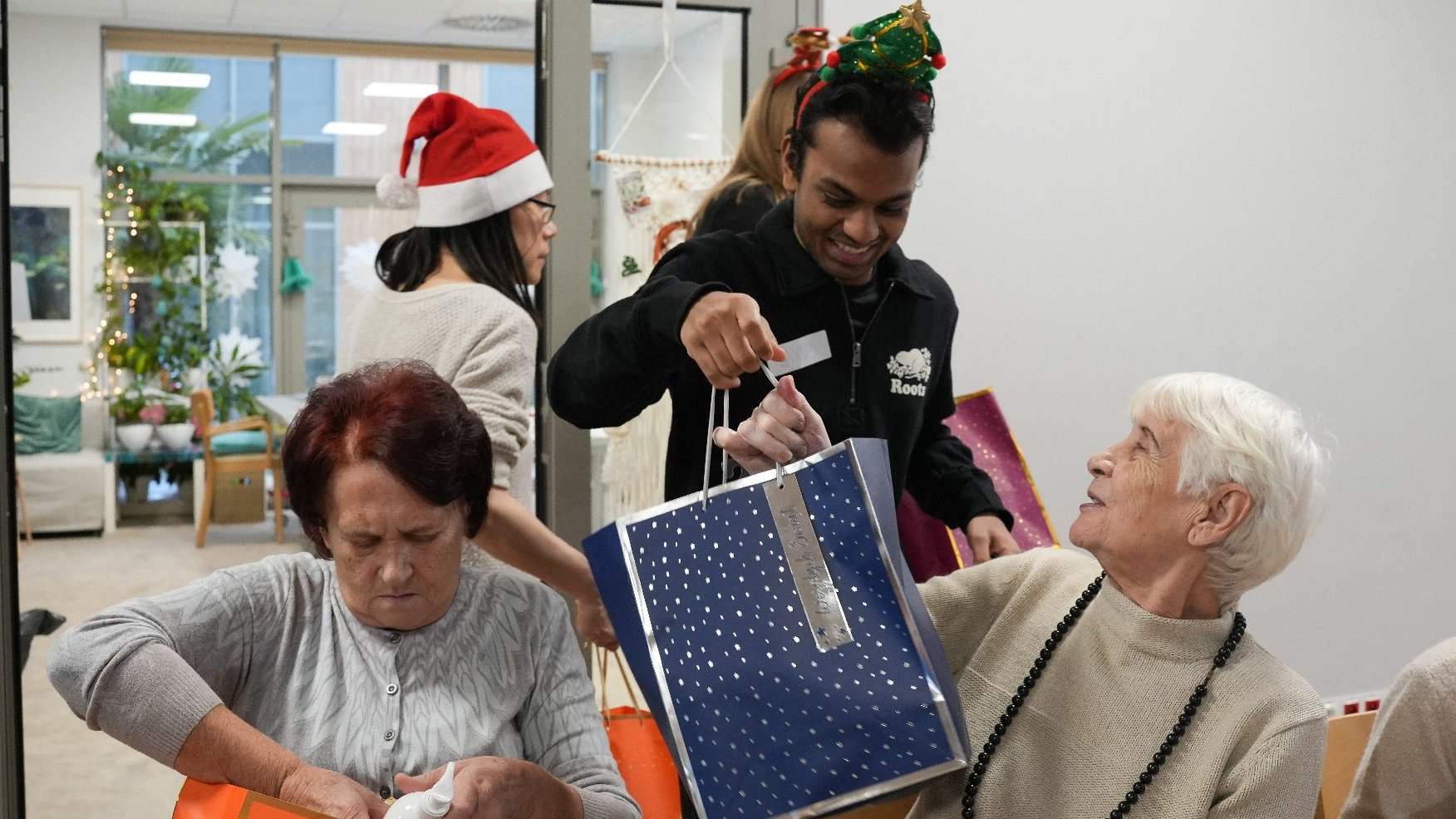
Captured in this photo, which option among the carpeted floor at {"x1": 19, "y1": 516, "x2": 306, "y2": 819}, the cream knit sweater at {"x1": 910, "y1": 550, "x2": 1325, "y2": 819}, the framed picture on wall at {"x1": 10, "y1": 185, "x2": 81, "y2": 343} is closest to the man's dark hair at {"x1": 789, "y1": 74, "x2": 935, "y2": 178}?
the cream knit sweater at {"x1": 910, "y1": 550, "x2": 1325, "y2": 819}

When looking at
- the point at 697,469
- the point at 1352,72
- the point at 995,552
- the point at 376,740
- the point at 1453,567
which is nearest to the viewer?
the point at 376,740

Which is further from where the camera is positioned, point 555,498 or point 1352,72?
point 1352,72

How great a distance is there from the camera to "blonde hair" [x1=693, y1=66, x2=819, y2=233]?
236 centimetres

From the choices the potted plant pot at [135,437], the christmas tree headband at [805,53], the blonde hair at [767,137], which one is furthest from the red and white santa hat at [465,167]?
the potted plant pot at [135,437]

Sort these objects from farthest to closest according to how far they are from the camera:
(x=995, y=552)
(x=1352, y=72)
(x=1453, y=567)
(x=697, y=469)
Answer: (x=1453, y=567) → (x=1352, y=72) → (x=995, y=552) → (x=697, y=469)

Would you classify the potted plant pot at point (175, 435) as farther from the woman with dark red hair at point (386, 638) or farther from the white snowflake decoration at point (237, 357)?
the woman with dark red hair at point (386, 638)

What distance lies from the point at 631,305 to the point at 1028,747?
0.78 m

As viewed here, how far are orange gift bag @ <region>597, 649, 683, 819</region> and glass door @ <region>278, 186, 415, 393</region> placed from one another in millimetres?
1295

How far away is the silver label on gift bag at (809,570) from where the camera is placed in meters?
1.34

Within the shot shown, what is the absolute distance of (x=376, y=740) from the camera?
158 cm

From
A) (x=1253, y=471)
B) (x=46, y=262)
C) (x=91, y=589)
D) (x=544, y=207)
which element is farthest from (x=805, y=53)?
(x=91, y=589)

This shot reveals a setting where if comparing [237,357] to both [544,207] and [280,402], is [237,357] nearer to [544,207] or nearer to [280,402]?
[280,402]

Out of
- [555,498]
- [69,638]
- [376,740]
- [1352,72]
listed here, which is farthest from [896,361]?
[1352,72]

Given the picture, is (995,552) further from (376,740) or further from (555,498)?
(555,498)
